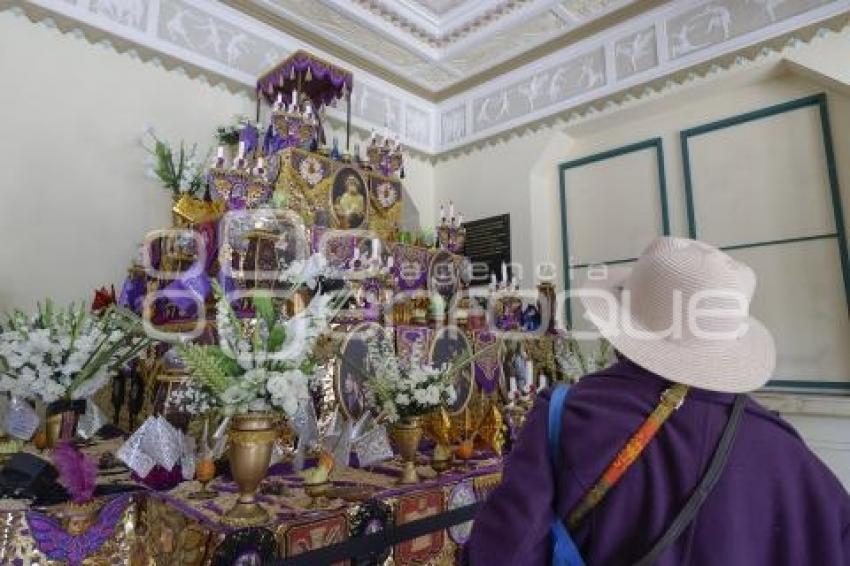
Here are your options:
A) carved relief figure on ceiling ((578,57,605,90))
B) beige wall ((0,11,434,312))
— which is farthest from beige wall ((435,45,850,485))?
Answer: beige wall ((0,11,434,312))

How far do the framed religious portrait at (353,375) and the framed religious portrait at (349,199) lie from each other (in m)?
1.52

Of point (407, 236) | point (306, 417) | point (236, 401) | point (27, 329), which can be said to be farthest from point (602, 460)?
point (407, 236)

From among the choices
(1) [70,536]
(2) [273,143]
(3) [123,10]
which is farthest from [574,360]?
(3) [123,10]

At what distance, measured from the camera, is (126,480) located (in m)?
2.30

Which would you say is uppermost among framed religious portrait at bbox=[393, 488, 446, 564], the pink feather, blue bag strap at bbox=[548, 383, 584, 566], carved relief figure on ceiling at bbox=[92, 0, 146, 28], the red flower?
carved relief figure on ceiling at bbox=[92, 0, 146, 28]

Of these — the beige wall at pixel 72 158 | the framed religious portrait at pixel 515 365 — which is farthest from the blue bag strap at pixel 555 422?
the beige wall at pixel 72 158

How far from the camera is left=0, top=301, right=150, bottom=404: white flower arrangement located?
2.64 m

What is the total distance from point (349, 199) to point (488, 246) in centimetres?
244

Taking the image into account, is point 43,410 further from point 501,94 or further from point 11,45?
point 501,94

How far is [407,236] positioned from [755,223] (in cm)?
330

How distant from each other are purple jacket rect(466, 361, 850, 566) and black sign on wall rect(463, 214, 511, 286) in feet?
17.4

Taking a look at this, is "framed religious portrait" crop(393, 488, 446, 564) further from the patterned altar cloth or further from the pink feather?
the pink feather

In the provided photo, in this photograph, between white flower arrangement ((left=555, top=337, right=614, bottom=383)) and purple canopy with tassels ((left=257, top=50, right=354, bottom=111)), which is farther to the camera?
purple canopy with tassels ((left=257, top=50, right=354, bottom=111))

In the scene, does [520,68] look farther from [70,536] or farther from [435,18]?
[70,536]
